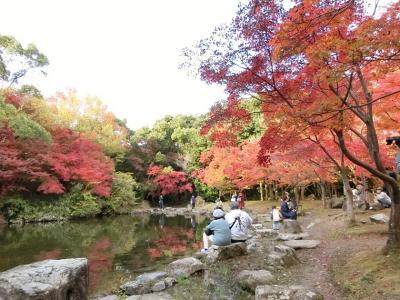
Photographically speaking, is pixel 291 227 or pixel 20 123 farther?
pixel 20 123

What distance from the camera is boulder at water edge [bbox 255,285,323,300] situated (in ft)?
16.1

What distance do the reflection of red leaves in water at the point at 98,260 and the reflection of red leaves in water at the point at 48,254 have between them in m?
0.99

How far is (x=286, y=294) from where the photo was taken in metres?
4.99

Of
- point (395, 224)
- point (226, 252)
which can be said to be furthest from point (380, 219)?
point (226, 252)

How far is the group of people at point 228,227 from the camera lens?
8.03m

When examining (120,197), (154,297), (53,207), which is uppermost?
(120,197)

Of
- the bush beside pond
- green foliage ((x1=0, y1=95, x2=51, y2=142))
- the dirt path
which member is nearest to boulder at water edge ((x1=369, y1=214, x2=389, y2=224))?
the dirt path

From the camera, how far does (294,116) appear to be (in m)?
6.64

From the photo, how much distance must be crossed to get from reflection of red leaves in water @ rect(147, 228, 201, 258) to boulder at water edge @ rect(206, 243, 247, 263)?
342cm

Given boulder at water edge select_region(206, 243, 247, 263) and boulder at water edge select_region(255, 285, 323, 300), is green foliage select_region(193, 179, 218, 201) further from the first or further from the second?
boulder at water edge select_region(255, 285, 323, 300)

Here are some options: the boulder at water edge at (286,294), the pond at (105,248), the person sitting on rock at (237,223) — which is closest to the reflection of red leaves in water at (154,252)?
the pond at (105,248)

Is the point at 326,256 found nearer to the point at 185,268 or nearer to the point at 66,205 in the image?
the point at 185,268

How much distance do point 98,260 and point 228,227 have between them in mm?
4662

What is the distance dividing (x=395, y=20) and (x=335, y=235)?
7.08 meters
